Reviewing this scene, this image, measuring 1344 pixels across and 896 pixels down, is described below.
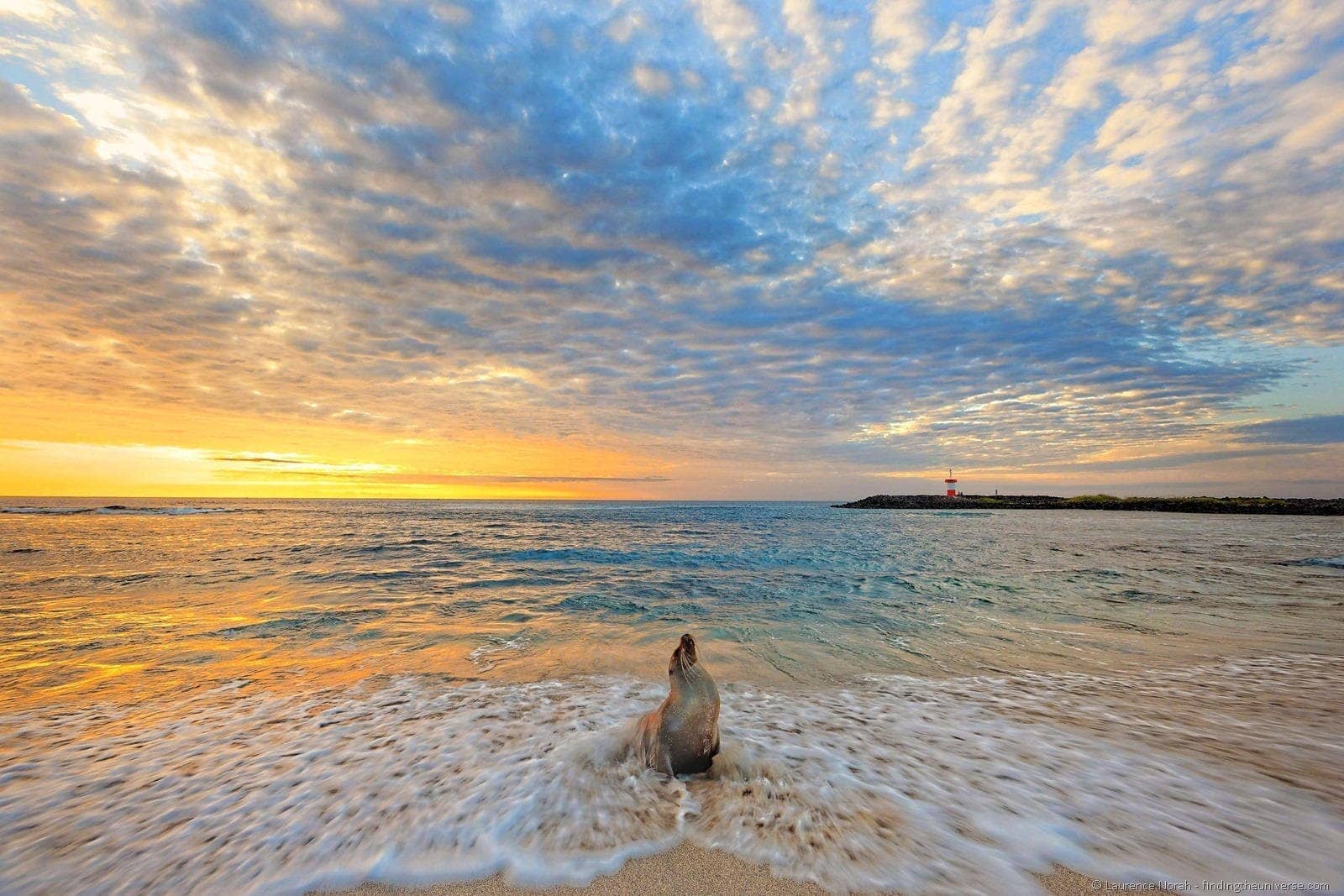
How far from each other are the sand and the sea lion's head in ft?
4.52

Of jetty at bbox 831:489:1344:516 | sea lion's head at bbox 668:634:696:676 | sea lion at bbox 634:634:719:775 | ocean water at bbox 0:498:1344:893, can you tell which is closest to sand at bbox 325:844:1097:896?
ocean water at bbox 0:498:1344:893

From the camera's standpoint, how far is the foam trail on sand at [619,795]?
3219mm

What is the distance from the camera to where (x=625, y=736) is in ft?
16.2

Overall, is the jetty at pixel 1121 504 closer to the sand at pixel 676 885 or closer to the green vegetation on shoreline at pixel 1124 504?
the green vegetation on shoreline at pixel 1124 504

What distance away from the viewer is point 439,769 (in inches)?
174

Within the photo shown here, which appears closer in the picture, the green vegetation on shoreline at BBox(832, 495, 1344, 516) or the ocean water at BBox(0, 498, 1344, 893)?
the ocean water at BBox(0, 498, 1344, 893)

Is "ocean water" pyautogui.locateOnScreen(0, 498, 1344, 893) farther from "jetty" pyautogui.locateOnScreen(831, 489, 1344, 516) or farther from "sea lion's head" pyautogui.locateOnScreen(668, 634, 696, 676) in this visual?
"jetty" pyautogui.locateOnScreen(831, 489, 1344, 516)

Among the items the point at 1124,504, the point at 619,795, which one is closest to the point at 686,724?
the point at 619,795

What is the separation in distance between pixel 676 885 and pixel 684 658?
5.18 ft

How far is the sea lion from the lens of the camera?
4359 millimetres

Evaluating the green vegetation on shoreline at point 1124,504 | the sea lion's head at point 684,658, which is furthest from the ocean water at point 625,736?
the green vegetation on shoreline at point 1124,504

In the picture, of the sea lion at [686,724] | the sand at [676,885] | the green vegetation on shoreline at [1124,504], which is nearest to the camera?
the sand at [676,885]

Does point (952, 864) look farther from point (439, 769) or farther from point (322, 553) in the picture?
point (322, 553)

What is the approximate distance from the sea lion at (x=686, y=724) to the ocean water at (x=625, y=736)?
165mm
